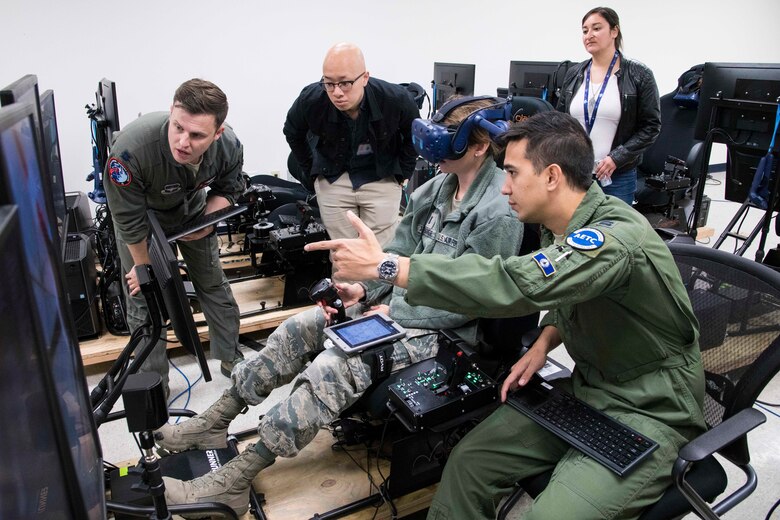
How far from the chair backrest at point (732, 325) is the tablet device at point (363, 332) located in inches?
32.6

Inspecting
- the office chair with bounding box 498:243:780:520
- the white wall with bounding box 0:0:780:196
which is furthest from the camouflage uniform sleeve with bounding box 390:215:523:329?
the white wall with bounding box 0:0:780:196

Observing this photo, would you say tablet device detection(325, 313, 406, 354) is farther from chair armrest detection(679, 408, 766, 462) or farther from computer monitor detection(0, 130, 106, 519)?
computer monitor detection(0, 130, 106, 519)

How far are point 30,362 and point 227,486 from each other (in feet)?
4.28

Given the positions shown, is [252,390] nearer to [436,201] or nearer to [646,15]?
[436,201]

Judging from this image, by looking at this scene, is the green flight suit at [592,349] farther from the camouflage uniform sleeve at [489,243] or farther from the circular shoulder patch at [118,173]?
the circular shoulder patch at [118,173]

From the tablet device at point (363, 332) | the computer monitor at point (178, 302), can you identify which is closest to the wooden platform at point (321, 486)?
the tablet device at point (363, 332)

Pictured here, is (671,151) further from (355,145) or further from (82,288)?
(82,288)

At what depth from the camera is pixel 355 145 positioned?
9.93 ft

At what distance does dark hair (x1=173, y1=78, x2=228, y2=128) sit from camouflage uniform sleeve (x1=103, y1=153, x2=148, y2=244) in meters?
0.32

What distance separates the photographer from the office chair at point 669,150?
397cm

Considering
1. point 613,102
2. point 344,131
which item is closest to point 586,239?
point 344,131

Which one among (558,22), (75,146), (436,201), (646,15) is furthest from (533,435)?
(646,15)

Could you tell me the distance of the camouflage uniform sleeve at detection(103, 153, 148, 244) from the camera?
7.02 ft

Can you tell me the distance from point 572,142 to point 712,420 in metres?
0.81
